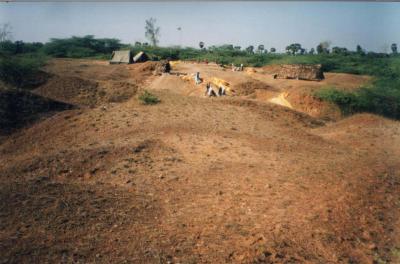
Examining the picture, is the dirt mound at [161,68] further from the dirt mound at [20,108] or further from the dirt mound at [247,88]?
the dirt mound at [20,108]

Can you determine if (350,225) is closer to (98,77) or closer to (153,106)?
(153,106)

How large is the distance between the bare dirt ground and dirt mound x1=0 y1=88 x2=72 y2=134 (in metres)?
0.37

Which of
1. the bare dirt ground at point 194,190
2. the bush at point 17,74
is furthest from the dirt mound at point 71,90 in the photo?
the bare dirt ground at point 194,190

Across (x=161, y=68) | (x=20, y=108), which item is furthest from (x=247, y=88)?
(x=20, y=108)

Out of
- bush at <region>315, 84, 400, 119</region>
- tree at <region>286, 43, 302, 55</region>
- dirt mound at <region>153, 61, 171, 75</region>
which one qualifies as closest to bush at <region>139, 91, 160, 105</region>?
bush at <region>315, 84, 400, 119</region>

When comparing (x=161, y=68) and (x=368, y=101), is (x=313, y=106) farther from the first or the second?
(x=161, y=68)

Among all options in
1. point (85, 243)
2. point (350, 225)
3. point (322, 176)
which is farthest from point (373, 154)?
point (85, 243)

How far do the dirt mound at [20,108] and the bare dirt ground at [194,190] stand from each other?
37 cm

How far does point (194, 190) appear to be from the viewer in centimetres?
450

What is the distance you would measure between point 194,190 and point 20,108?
5422 mm

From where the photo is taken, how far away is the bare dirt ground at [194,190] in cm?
315

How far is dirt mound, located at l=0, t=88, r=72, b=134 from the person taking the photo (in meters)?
7.38

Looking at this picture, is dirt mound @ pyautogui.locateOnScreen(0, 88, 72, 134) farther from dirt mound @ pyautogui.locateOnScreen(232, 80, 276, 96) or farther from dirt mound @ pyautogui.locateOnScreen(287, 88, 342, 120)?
dirt mound @ pyautogui.locateOnScreen(287, 88, 342, 120)

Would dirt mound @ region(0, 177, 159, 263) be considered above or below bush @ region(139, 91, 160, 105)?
below
